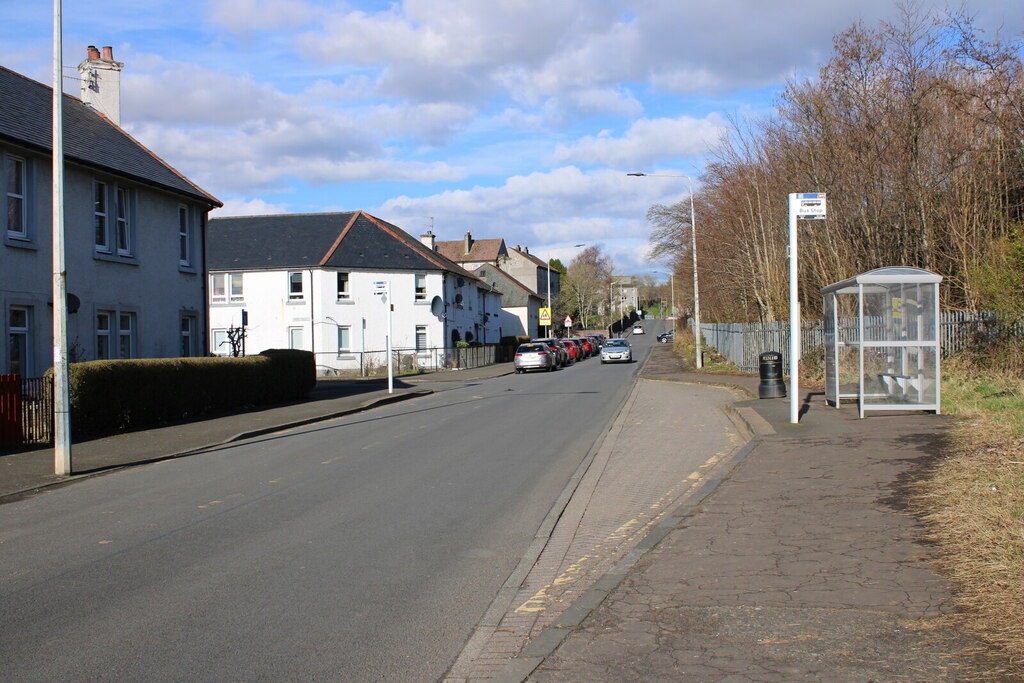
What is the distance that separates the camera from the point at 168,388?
19484 millimetres

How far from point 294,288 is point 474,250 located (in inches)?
2387

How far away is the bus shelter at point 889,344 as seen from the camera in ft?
52.0

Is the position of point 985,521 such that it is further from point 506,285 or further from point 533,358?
point 506,285

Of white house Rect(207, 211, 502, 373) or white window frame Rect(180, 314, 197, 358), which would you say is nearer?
white window frame Rect(180, 314, 197, 358)

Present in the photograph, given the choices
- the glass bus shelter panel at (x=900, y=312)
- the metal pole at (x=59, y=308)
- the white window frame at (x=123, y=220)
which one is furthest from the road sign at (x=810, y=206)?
the white window frame at (x=123, y=220)

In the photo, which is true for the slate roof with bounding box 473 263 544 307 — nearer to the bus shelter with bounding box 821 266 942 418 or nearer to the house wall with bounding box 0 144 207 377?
the house wall with bounding box 0 144 207 377

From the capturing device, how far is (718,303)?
57438 millimetres

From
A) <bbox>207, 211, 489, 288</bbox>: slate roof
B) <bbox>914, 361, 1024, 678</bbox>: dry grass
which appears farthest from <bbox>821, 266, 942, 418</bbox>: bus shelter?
<bbox>207, 211, 489, 288</bbox>: slate roof

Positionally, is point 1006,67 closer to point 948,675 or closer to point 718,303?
point 948,675

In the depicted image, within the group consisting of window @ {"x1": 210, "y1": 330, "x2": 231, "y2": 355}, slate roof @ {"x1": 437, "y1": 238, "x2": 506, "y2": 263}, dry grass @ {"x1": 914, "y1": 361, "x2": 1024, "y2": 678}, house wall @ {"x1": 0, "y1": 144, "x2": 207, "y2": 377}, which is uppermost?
slate roof @ {"x1": 437, "y1": 238, "x2": 506, "y2": 263}

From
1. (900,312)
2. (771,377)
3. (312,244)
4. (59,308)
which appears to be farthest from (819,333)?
(312,244)

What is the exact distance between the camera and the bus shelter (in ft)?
52.0

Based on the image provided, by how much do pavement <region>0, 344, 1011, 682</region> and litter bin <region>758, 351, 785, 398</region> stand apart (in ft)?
31.8

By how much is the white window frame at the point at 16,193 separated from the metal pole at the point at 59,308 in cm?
826
